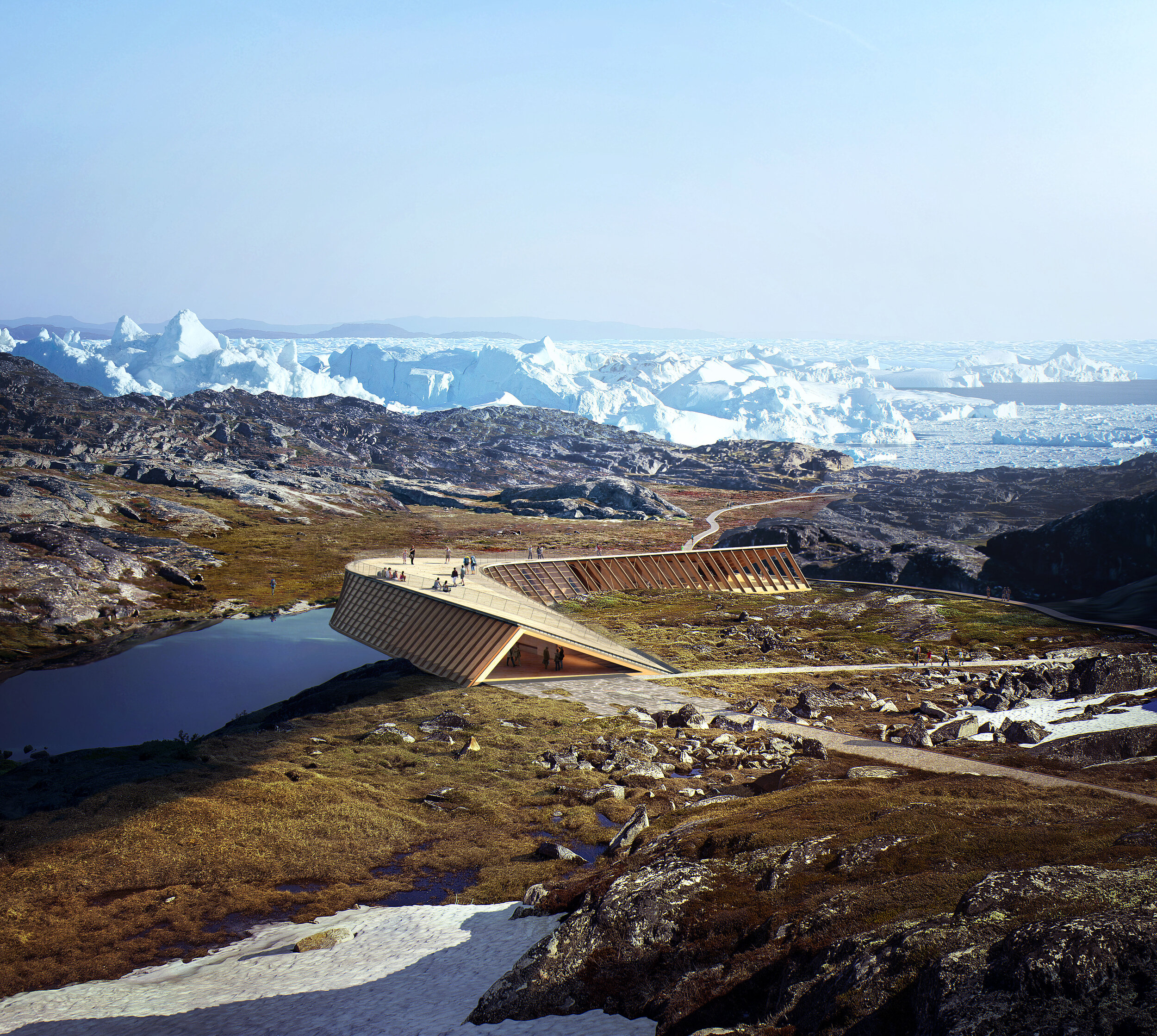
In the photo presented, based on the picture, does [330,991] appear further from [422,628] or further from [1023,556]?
[1023,556]

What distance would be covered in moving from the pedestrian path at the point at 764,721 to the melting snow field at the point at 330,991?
1873 cm

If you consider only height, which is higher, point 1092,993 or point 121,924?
point 1092,993

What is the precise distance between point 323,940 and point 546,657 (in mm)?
34896

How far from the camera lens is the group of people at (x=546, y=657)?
2308 inches

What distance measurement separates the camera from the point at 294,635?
265 feet

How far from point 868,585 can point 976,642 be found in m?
29.2

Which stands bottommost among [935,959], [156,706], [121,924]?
[156,706]

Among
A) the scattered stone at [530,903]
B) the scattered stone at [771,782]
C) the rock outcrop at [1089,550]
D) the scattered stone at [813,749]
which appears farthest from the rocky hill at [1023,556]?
the scattered stone at [530,903]

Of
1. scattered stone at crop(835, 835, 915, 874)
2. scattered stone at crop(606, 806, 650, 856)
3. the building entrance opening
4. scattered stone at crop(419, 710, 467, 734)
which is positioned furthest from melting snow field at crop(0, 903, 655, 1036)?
the building entrance opening

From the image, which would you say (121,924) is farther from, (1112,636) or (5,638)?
(1112,636)

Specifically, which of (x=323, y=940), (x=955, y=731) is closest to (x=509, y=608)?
(x=955, y=731)

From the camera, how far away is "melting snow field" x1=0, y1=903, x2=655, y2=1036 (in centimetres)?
2050

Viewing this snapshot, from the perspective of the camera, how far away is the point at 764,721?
4747 centimetres

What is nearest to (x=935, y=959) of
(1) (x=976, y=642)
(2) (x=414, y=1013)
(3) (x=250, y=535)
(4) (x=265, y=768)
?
(2) (x=414, y=1013)
